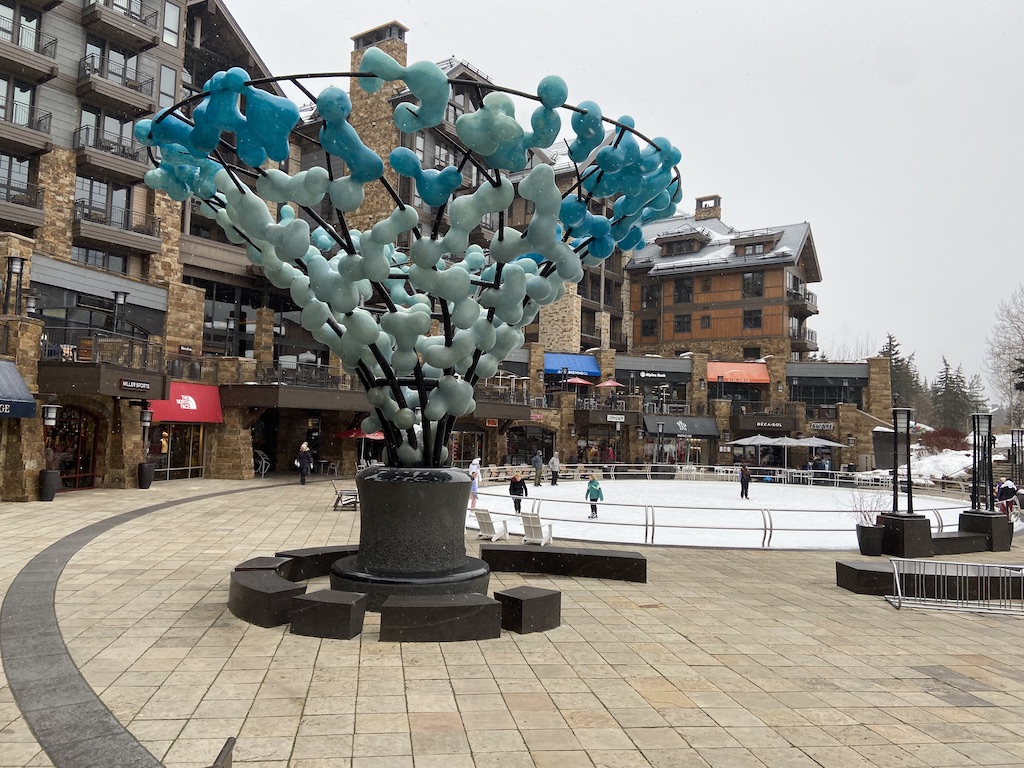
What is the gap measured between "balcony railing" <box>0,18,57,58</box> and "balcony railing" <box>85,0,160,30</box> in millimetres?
2502

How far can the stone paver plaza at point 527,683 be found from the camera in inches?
186

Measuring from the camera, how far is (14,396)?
17.3m

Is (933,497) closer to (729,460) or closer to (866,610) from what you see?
(729,460)

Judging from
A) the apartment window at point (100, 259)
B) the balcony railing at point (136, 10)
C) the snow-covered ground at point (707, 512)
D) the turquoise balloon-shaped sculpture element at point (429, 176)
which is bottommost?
the snow-covered ground at point (707, 512)

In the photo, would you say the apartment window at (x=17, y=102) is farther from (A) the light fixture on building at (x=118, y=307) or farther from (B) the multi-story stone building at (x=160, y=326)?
(A) the light fixture on building at (x=118, y=307)

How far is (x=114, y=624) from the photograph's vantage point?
7.52 metres

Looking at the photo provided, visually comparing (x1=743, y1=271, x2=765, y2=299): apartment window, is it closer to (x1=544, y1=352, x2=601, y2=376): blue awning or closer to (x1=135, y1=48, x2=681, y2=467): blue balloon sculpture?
(x1=544, y1=352, x2=601, y2=376): blue awning

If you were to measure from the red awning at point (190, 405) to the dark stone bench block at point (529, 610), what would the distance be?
20.4 metres

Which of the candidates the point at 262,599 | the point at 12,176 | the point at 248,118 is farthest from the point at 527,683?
the point at 12,176

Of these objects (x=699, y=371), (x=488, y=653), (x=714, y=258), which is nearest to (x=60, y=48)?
(x=488, y=653)

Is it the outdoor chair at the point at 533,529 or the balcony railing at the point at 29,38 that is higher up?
the balcony railing at the point at 29,38

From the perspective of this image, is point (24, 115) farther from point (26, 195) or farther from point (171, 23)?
point (171, 23)

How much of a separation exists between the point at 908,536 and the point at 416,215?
1200cm

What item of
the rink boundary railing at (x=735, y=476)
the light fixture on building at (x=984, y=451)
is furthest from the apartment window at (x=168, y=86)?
the light fixture on building at (x=984, y=451)
